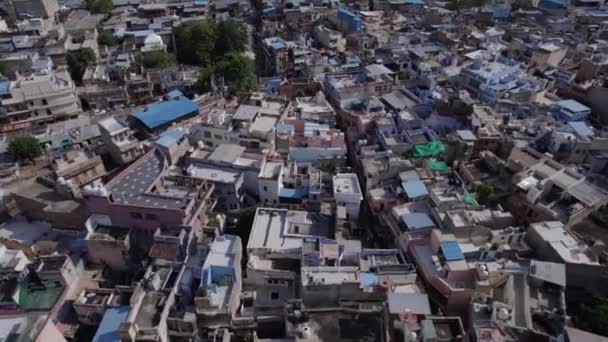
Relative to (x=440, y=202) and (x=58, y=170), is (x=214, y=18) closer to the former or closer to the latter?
(x=58, y=170)

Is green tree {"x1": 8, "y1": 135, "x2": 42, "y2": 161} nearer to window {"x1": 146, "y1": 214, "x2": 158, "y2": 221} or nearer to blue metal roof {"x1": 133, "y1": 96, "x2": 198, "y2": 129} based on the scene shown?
blue metal roof {"x1": 133, "y1": 96, "x2": 198, "y2": 129}

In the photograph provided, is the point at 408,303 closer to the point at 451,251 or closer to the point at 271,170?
the point at 451,251

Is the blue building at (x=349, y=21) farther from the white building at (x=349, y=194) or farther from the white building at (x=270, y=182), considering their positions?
the white building at (x=349, y=194)

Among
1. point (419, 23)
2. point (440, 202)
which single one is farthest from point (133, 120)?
point (419, 23)

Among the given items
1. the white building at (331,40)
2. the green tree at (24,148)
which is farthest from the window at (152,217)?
the white building at (331,40)

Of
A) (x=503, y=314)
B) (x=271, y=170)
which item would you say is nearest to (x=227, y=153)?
(x=271, y=170)
